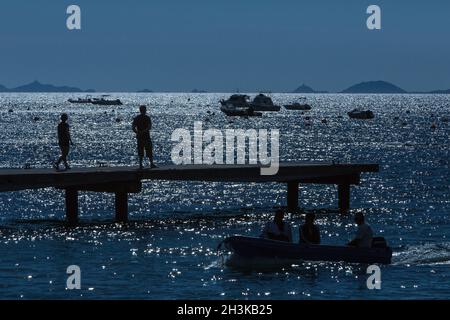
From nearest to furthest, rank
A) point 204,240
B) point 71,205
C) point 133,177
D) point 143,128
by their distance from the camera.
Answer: point 143,128
point 204,240
point 133,177
point 71,205

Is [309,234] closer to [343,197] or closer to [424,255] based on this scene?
[424,255]

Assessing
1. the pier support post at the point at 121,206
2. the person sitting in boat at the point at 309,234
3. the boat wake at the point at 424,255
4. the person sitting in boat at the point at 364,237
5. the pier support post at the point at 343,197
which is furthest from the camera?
the pier support post at the point at 343,197

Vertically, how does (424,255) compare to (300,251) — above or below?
below

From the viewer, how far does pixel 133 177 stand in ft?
130

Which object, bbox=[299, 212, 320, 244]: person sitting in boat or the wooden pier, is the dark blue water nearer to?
bbox=[299, 212, 320, 244]: person sitting in boat

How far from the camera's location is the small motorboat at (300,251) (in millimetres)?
32188

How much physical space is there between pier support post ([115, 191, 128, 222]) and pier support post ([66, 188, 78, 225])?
1540 millimetres

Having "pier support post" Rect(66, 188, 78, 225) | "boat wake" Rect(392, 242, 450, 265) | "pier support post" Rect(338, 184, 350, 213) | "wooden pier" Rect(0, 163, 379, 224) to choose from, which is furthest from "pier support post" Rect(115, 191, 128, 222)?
"boat wake" Rect(392, 242, 450, 265)

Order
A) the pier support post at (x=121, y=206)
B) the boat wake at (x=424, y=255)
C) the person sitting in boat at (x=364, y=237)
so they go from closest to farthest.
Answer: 1. the person sitting in boat at (x=364, y=237)
2. the boat wake at (x=424, y=255)
3. the pier support post at (x=121, y=206)

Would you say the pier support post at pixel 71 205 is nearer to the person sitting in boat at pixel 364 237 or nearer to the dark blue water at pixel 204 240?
the dark blue water at pixel 204 240

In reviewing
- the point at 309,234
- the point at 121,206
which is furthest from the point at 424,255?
the point at 121,206

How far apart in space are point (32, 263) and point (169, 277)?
4.46 meters

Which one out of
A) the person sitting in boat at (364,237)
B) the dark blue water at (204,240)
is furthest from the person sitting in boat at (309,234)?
the person sitting in boat at (364,237)

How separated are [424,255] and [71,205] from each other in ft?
42.7
